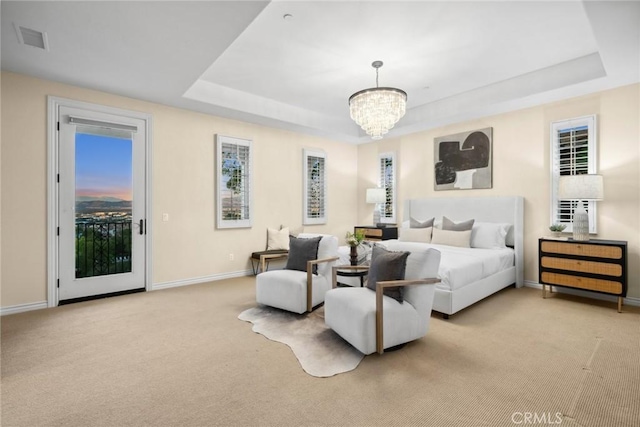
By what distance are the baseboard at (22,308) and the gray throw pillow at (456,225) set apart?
5847 millimetres

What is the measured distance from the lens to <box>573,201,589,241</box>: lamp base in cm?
411

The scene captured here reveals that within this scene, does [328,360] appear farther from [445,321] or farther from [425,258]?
[445,321]

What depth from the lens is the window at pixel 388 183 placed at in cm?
698

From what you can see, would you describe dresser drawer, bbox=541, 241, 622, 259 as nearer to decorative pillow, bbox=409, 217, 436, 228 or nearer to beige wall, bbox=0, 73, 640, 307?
beige wall, bbox=0, 73, 640, 307

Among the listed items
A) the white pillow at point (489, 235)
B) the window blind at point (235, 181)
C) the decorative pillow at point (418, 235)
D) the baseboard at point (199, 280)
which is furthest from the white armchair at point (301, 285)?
the white pillow at point (489, 235)

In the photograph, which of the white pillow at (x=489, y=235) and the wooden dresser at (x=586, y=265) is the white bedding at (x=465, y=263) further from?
the wooden dresser at (x=586, y=265)

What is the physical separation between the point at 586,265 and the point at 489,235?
1217 millimetres

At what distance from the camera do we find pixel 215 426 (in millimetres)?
1816

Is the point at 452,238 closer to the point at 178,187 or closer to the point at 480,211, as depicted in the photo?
the point at 480,211

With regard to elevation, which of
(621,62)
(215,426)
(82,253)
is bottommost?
(215,426)

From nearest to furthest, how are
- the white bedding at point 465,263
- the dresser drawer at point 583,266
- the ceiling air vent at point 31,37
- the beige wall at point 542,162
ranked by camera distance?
the ceiling air vent at point 31,37 → the white bedding at point 465,263 → the dresser drawer at point 583,266 → the beige wall at point 542,162

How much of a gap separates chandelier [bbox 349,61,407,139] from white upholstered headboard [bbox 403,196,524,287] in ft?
8.50

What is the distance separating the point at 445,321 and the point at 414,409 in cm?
170

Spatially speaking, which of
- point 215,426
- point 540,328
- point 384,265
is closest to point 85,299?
point 215,426
